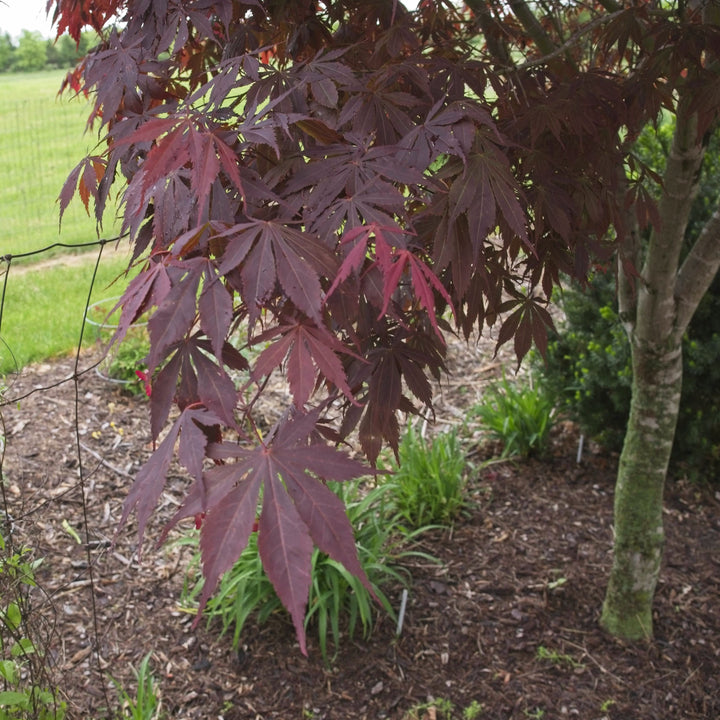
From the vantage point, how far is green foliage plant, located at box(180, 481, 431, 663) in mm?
2641

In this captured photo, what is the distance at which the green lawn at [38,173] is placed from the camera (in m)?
8.38

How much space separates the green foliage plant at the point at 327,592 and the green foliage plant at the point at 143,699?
0.96 feet

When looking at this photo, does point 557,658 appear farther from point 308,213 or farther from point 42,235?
point 42,235

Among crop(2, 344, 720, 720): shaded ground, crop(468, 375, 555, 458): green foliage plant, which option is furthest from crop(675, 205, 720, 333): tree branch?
crop(468, 375, 555, 458): green foliage plant

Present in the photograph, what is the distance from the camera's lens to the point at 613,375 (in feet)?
11.5

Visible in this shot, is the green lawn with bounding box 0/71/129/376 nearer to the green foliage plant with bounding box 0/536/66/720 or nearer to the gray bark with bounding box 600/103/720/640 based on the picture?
the green foliage plant with bounding box 0/536/66/720

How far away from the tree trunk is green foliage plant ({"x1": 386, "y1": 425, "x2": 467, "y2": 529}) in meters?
0.81

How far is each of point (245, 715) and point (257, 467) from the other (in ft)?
5.68


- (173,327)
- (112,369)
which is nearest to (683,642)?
(173,327)

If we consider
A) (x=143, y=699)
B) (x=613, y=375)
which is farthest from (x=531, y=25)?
(x=143, y=699)

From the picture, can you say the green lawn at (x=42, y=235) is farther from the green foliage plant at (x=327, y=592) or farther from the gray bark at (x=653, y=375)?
the gray bark at (x=653, y=375)

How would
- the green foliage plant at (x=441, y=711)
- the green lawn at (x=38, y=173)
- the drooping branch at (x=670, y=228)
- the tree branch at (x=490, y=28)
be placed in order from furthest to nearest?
the green lawn at (x=38, y=173)
the green foliage plant at (x=441, y=711)
the drooping branch at (x=670, y=228)
the tree branch at (x=490, y=28)

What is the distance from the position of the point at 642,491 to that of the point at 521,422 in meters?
1.23

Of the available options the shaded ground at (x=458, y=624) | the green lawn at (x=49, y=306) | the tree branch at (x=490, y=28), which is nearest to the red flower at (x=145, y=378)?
the shaded ground at (x=458, y=624)
